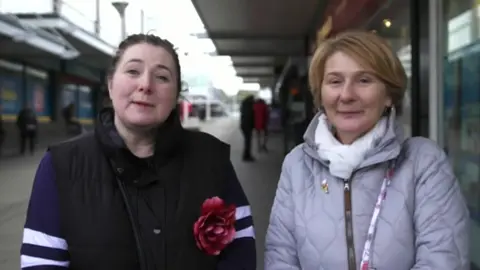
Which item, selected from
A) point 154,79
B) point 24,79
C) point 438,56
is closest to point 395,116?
point 154,79

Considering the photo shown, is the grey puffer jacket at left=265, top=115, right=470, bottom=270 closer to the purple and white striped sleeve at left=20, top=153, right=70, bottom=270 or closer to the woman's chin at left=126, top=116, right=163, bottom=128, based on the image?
the woman's chin at left=126, top=116, right=163, bottom=128

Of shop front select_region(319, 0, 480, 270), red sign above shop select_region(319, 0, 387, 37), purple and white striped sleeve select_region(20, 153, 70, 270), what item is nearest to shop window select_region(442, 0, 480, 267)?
shop front select_region(319, 0, 480, 270)

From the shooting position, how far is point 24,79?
88.2ft

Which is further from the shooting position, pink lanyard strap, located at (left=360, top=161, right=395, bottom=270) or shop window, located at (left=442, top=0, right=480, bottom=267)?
shop window, located at (left=442, top=0, right=480, bottom=267)

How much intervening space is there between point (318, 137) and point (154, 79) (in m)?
0.56

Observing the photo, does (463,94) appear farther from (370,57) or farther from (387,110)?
(370,57)

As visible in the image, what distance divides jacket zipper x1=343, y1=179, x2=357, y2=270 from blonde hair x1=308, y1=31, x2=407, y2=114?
1.09ft

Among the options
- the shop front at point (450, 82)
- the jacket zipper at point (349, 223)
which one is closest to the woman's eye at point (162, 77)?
the jacket zipper at point (349, 223)

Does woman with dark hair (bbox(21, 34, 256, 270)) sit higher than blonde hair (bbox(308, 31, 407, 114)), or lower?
lower

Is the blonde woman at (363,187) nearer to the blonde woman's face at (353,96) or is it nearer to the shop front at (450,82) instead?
the blonde woman's face at (353,96)

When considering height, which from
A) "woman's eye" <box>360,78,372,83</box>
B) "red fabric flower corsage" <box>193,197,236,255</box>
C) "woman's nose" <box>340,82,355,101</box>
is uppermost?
"woman's eye" <box>360,78,372,83</box>

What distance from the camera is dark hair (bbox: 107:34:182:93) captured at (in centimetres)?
193

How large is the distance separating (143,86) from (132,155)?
22 centimetres

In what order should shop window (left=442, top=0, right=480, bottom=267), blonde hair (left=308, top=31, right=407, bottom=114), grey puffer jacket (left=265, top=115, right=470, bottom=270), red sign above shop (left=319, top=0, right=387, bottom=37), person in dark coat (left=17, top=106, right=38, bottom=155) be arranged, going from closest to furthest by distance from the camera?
grey puffer jacket (left=265, top=115, right=470, bottom=270), blonde hair (left=308, top=31, right=407, bottom=114), shop window (left=442, top=0, right=480, bottom=267), red sign above shop (left=319, top=0, right=387, bottom=37), person in dark coat (left=17, top=106, right=38, bottom=155)
